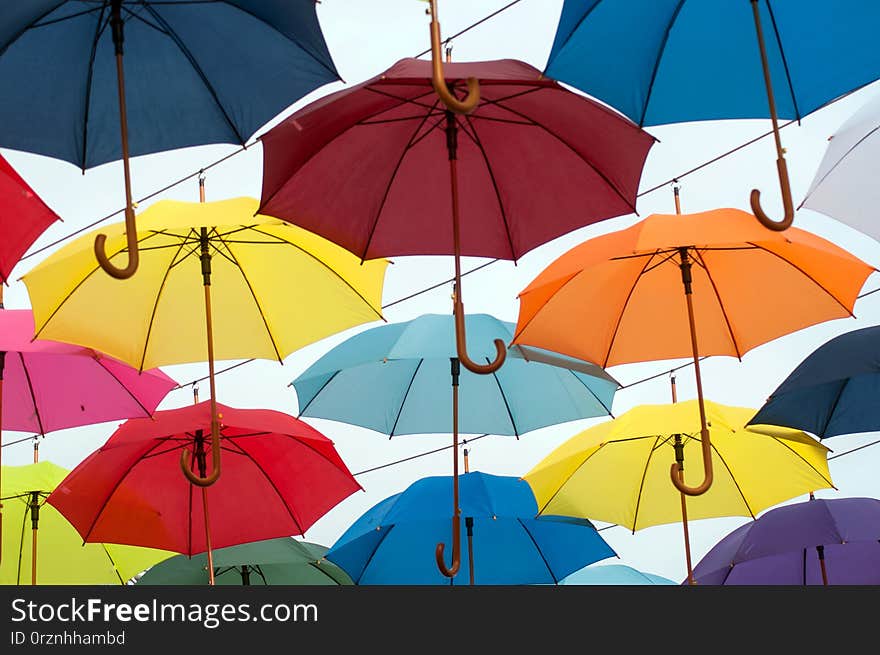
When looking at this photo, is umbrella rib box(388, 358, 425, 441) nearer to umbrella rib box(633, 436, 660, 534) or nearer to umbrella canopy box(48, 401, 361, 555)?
umbrella canopy box(48, 401, 361, 555)

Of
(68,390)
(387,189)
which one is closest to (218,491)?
(68,390)

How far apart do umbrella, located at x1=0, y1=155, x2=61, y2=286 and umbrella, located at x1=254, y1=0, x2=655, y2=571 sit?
79 cm

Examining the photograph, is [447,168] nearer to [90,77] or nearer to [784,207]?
[90,77]

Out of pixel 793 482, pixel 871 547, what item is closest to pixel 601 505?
pixel 793 482

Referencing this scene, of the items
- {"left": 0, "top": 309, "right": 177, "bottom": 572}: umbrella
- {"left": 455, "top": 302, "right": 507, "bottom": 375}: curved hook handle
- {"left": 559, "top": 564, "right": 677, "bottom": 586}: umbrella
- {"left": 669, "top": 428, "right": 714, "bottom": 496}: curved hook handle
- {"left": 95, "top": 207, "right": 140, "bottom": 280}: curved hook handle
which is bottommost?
{"left": 669, "top": 428, "right": 714, "bottom": 496}: curved hook handle

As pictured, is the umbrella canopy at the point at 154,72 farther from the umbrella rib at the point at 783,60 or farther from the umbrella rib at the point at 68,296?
the umbrella rib at the point at 783,60

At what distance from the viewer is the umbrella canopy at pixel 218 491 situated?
550 centimetres

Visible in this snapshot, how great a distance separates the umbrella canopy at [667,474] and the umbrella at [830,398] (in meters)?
0.20

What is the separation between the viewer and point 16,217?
4176 mm

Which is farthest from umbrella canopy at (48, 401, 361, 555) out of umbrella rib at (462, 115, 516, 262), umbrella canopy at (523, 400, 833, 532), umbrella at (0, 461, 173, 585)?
umbrella rib at (462, 115, 516, 262)

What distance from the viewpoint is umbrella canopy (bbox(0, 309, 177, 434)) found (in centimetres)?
523

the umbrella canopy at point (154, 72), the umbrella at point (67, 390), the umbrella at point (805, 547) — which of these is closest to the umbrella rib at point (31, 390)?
the umbrella at point (67, 390)

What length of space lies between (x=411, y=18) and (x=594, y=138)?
3.16m

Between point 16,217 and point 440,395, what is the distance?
101 inches
